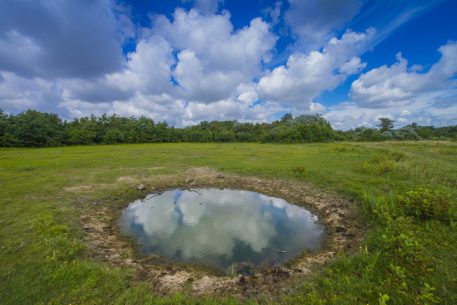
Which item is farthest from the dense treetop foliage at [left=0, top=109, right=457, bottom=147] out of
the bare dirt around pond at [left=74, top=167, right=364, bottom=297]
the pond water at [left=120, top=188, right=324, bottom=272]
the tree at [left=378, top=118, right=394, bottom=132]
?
the pond water at [left=120, top=188, right=324, bottom=272]

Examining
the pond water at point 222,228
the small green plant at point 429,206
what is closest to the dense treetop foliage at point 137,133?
the pond water at point 222,228

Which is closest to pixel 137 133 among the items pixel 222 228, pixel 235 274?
pixel 222 228

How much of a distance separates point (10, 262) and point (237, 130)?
80.5 metres

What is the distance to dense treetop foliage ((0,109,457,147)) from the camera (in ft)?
151

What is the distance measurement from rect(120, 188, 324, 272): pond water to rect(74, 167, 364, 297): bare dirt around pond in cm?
50

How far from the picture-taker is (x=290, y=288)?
16.2ft

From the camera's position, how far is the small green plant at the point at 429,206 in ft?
22.1

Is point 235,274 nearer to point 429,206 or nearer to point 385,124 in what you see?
point 429,206

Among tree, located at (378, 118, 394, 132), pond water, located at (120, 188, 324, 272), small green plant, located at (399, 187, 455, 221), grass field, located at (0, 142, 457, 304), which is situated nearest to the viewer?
grass field, located at (0, 142, 457, 304)

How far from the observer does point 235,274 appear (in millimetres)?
5809

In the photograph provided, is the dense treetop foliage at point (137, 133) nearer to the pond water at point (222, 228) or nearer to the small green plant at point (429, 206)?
the pond water at point (222, 228)

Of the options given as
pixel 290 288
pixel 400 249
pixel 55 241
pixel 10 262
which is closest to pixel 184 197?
pixel 55 241

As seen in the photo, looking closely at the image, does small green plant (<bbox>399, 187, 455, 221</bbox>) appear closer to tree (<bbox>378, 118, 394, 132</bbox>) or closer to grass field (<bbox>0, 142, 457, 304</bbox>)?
grass field (<bbox>0, 142, 457, 304</bbox>)

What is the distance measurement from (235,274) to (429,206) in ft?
22.0
